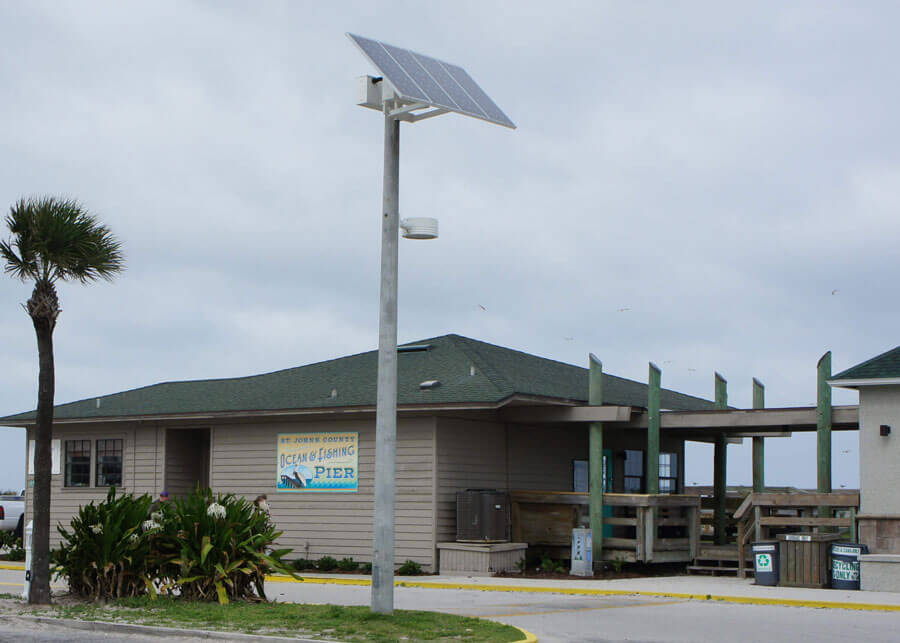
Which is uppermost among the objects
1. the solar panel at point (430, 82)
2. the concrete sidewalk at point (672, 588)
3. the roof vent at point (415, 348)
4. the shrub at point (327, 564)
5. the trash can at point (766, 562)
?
the solar panel at point (430, 82)

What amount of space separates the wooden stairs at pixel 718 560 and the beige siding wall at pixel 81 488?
1308 centimetres

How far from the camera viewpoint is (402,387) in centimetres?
2395

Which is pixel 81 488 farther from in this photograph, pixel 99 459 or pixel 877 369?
pixel 877 369

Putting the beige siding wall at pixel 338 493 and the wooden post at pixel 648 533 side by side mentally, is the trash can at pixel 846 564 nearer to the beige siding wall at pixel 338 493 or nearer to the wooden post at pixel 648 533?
the wooden post at pixel 648 533

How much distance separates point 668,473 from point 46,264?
1788 centimetres

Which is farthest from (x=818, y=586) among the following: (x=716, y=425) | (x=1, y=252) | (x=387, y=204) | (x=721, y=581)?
(x=1, y=252)

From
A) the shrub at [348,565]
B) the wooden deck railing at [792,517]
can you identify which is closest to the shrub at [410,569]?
the shrub at [348,565]

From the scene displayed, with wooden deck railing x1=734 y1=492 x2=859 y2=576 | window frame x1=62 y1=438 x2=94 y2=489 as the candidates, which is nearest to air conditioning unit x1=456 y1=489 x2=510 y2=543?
wooden deck railing x1=734 y1=492 x2=859 y2=576

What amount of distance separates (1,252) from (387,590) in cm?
785

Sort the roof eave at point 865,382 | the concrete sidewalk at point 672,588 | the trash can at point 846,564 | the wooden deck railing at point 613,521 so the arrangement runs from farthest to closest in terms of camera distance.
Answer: the wooden deck railing at point 613,521
the roof eave at point 865,382
the trash can at point 846,564
the concrete sidewalk at point 672,588

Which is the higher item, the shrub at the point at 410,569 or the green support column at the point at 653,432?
the green support column at the point at 653,432

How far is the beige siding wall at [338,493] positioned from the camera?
2277cm

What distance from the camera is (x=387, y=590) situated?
12.9m

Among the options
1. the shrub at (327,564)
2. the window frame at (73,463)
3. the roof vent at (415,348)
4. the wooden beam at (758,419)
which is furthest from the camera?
the window frame at (73,463)
